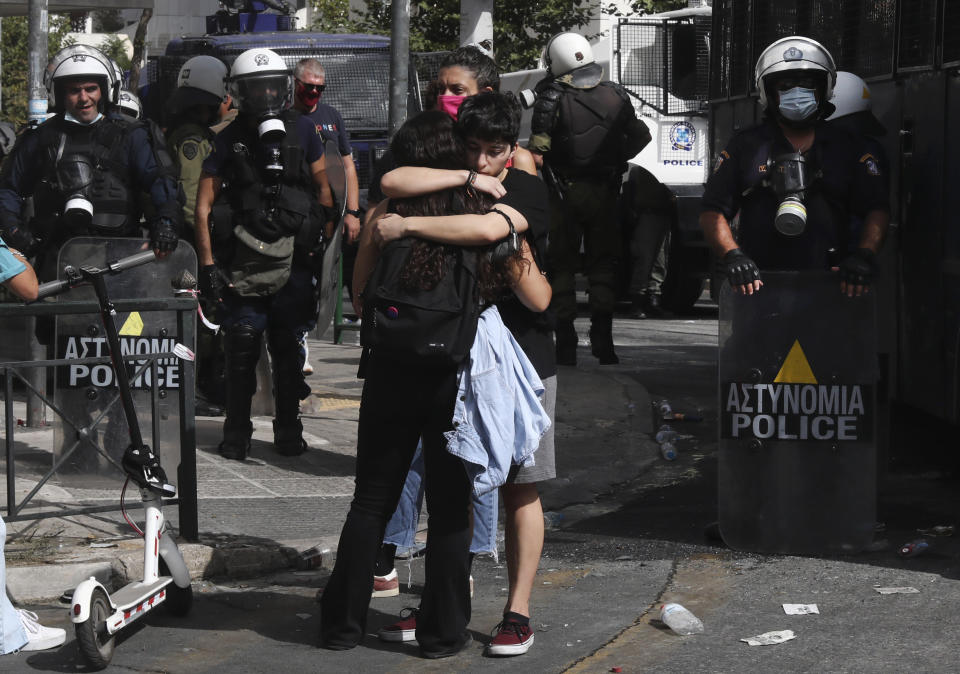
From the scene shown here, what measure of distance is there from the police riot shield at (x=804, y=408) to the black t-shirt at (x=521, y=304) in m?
1.25

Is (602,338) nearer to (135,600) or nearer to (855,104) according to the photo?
(855,104)

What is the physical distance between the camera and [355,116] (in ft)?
50.7

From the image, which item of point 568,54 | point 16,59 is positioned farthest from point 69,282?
point 16,59

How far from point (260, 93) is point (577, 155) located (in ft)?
11.0

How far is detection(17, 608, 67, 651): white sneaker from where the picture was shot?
4953 millimetres

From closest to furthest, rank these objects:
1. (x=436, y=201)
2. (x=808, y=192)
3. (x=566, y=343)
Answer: (x=436, y=201) < (x=808, y=192) < (x=566, y=343)

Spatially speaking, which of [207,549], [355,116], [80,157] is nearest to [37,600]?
[207,549]

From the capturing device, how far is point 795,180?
625cm

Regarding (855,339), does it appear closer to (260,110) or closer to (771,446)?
(771,446)

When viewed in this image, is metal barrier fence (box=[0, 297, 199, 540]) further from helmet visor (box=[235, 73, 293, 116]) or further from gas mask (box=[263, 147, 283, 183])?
helmet visor (box=[235, 73, 293, 116])

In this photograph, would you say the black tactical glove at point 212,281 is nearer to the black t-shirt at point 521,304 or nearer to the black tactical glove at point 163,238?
the black tactical glove at point 163,238

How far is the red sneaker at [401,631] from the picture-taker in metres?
5.07

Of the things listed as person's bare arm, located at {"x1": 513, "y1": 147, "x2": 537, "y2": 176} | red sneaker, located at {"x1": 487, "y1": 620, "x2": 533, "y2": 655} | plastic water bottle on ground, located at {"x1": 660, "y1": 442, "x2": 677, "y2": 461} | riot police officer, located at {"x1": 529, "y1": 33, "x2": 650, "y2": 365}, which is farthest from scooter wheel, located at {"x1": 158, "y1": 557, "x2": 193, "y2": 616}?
riot police officer, located at {"x1": 529, "y1": 33, "x2": 650, "y2": 365}

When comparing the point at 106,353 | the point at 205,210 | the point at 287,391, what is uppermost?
the point at 205,210
